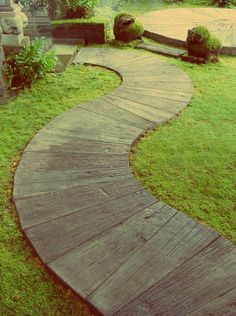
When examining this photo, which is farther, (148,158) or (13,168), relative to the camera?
(148,158)

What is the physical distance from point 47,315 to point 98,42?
5.85 m

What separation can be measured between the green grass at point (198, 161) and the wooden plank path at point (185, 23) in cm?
260

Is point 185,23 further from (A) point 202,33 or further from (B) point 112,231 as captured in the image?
(B) point 112,231

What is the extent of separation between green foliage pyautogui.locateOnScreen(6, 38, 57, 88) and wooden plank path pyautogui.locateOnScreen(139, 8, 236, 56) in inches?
124

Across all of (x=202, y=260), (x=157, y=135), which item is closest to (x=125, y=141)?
(x=157, y=135)

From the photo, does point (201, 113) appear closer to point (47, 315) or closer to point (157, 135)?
point (157, 135)

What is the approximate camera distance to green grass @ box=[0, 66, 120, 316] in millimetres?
2201

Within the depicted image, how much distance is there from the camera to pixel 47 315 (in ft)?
6.98

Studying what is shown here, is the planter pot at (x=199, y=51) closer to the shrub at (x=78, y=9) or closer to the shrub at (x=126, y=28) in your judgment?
the shrub at (x=126, y=28)

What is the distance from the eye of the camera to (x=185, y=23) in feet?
26.9

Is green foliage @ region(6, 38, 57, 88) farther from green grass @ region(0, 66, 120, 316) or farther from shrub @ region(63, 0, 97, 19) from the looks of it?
shrub @ region(63, 0, 97, 19)

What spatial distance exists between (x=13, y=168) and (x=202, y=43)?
4.12 metres

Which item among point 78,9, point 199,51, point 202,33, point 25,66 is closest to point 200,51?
point 199,51

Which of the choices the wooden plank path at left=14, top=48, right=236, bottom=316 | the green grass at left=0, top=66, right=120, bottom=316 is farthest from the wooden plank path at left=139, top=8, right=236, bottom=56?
the wooden plank path at left=14, top=48, right=236, bottom=316
